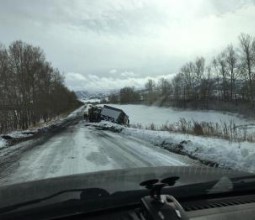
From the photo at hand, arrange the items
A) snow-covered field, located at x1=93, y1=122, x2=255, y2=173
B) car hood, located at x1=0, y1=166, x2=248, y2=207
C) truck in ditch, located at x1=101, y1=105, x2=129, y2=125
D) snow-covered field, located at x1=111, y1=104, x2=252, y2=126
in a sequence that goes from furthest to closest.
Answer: snow-covered field, located at x1=111, y1=104, x2=252, y2=126 < truck in ditch, located at x1=101, y1=105, x2=129, y2=125 < snow-covered field, located at x1=93, y1=122, x2=255, y2=173 < car hood, located at x1=0, y1=166, x2=248, y2=207

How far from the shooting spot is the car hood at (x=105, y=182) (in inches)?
114

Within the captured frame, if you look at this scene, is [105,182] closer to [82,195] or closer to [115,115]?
[82,195]

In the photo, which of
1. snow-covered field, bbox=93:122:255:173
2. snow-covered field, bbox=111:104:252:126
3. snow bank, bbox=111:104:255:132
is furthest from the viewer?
snow-covered field, bbox=111:104:252:126

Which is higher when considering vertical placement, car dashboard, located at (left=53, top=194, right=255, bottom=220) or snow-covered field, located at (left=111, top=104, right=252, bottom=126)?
car dashboard, located at (left=53, top=194, right=255, bottom=220)

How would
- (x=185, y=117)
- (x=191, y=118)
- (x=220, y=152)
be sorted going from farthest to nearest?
(x=185, y=117) < (x=191, y=118) < (x=220, y=152)

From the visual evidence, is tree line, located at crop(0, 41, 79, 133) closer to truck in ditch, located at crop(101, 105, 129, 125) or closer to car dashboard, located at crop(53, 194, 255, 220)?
truck in ditch, located at crop(101, 105, 129, 125)

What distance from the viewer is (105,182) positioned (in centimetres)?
321

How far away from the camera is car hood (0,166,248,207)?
9.53 feet

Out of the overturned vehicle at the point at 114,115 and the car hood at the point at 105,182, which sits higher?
the car hood at the point at 105,182

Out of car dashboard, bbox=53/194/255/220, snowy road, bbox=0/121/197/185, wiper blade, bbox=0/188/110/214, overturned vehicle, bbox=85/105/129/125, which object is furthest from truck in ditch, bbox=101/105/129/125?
car dashboard, bbox=53/194/255/220

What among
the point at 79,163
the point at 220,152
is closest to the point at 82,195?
the point at 79,163

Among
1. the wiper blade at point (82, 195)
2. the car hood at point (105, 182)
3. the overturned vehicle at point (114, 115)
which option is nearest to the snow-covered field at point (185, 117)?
the overturned vehicle at point (114, 115)

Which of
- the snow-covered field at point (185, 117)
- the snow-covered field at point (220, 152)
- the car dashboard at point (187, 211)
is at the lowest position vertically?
the snow-covered field at point (185, 117)

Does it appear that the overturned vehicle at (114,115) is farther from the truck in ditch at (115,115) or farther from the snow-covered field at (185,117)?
the snow-covered field at (185,117)
